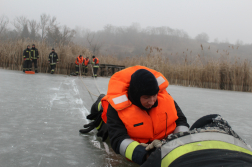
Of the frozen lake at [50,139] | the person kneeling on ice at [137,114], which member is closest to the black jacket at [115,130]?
the person kneeling on ice at [137,114]

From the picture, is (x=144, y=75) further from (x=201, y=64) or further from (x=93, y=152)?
(x=201, y=64)

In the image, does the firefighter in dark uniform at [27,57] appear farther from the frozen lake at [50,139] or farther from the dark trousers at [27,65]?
the frozen lake at [50,139]

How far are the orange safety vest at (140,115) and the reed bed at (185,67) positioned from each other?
22.6 feet

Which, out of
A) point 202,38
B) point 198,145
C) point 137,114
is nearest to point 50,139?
point 137,114

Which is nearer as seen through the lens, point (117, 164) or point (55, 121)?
point (117, 164)

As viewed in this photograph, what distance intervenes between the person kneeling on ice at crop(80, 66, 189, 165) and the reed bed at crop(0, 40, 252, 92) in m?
6.89

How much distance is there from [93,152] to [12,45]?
38.3 feet

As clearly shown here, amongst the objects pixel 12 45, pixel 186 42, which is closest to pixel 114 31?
pixel 186 42

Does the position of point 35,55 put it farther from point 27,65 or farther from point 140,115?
point 140,115

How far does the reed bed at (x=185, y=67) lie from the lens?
24.4 feet

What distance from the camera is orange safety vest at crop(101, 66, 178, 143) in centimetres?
135

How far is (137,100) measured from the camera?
1.36m

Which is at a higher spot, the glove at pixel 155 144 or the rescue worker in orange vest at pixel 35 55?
the rescue worker in orange vest at pixel 35 55

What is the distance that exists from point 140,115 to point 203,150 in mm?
530
